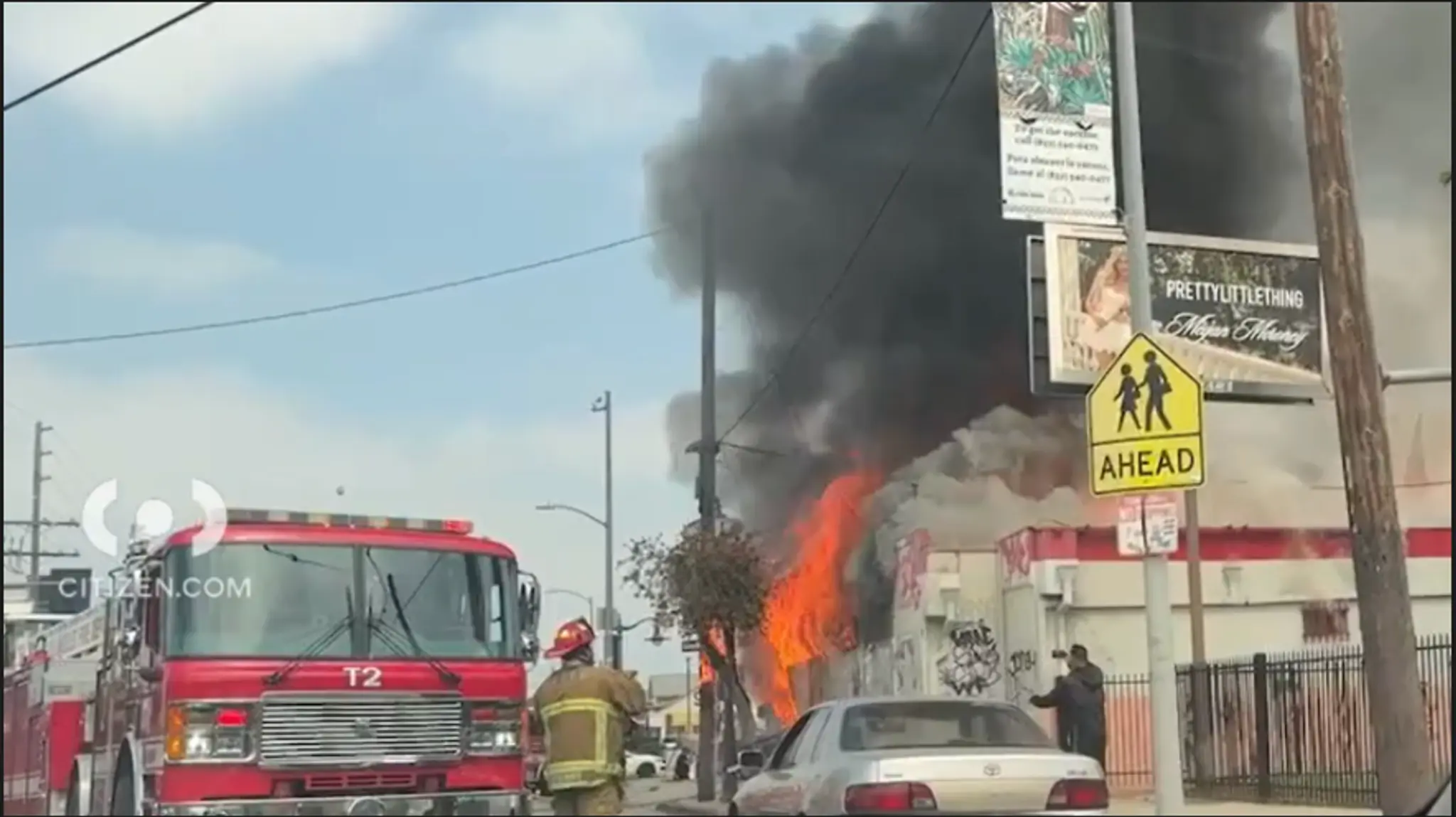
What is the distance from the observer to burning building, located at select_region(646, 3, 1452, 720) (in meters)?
12.2

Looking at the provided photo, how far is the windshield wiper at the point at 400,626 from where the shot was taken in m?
8.78

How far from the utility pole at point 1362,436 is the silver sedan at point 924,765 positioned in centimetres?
190

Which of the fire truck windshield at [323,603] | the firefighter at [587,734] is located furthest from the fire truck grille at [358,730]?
the firefighter at [587,734]

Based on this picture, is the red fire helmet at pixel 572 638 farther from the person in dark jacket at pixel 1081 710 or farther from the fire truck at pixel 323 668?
the person in dark jacket at pixel 1081 710

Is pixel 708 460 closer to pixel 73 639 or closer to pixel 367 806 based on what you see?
pixel 73 639

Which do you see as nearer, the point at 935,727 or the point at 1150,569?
the point at 935,727

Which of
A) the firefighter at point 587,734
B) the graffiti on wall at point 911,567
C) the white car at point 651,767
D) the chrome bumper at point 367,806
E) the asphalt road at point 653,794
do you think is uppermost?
the graffiti on wall at point 911,567

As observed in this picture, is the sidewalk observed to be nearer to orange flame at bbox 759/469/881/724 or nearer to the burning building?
the burning building

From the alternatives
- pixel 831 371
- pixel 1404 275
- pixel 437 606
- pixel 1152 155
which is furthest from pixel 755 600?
pixel 437 606

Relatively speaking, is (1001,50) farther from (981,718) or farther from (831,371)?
(831,371)

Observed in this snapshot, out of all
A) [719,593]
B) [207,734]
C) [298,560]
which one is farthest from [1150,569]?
[719,593]

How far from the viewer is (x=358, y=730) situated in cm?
852

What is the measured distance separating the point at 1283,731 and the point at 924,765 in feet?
29.4

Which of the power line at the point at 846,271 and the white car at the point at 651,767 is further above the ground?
the power line at the point at 846,271
